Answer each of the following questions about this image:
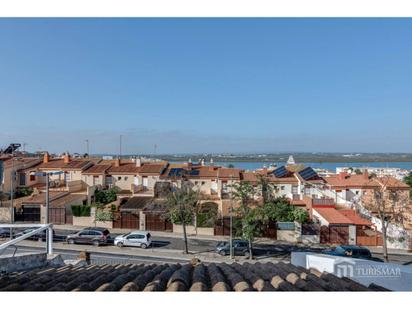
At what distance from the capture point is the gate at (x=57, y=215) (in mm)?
35719

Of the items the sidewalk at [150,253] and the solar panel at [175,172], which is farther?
the solar panel at [175,172]

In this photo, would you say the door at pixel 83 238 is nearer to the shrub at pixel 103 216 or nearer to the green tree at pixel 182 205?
the shrub at pixel 103 216

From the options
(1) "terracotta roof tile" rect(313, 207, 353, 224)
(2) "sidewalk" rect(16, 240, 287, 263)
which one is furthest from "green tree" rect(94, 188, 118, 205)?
(1) "terracotta roof tile" rect(313, 207, 353, 224)

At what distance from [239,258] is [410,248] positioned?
50.9 feet

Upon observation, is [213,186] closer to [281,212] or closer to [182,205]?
[281,212]

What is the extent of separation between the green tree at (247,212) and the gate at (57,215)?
1866 cm

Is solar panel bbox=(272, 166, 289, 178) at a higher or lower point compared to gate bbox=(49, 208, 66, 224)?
higher

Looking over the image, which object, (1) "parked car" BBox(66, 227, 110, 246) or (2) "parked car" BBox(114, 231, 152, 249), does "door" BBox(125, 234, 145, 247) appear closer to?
(2) "parked car" BBox(114, 231, 152, 249)

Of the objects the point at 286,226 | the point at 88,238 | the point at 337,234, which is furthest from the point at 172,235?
the point at 337,234

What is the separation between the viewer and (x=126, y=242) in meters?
28.7

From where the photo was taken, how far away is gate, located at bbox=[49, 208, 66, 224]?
117 feet

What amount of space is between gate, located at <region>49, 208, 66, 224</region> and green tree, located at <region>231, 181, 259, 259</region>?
18.7 meters

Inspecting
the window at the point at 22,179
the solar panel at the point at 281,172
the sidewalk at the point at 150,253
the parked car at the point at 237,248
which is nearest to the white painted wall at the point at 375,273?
the sidewalk at the point at 150,253

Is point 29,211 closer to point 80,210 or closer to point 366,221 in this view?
point 80,210
